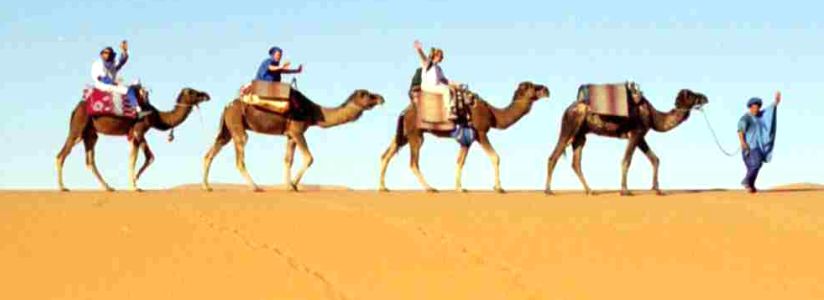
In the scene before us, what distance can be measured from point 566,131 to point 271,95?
4.17m

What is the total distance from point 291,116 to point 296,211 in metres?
5.23

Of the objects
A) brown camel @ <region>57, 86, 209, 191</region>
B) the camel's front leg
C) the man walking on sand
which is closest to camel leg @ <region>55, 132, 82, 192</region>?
brown camel @ <region>57, 86, 209, 191</region>

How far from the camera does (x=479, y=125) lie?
22250mm

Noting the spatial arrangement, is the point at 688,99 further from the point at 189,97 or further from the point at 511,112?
the point at 189,97

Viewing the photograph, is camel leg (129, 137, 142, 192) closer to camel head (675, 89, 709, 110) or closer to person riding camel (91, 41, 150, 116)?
person riding camel (91, 41, 150, 116)

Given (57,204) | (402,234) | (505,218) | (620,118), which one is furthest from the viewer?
(620,118)

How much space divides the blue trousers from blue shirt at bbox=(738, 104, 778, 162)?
2.3 inches

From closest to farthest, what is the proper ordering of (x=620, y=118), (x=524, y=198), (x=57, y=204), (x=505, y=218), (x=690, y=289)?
(x=690, y=289), (x=505, y=218), (x=57, y=204), (x=524, y=198), (x=620, y=118)

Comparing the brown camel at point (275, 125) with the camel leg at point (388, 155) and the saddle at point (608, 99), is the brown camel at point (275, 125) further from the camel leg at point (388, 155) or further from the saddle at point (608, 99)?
the saddle at point (608, 99)

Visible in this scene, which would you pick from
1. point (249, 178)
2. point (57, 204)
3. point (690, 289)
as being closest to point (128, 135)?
point (249, 178)

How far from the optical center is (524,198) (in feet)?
66.4

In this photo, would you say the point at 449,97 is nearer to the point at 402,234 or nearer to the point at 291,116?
the point at 291,116

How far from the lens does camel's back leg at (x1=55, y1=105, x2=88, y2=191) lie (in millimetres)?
22812

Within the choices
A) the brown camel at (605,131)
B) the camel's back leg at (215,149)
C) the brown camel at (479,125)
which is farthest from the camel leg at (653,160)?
the camel's back leg at (215,149)
